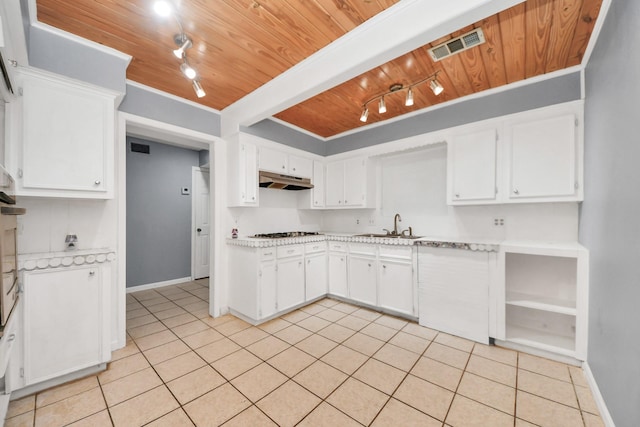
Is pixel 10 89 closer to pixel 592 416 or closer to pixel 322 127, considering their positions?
pixel 322 127

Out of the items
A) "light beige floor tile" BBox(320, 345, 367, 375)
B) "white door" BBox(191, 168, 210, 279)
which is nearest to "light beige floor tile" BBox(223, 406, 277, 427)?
"light beige floor tile" BBox(320, 345, 367, 375)

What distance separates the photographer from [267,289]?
307 cm

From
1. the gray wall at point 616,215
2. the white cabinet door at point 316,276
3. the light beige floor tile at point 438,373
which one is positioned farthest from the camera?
A: the white cabinet door at point 316,276

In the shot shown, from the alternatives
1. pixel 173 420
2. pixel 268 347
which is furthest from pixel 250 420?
pixel 268 347

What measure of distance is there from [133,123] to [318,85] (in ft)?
6.55

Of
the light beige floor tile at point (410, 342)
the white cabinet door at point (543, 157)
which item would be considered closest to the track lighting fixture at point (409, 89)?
the white cabinet door at point (543, 157)

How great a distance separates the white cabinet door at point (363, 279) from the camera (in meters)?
3.39

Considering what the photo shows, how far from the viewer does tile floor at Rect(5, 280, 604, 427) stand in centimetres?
163

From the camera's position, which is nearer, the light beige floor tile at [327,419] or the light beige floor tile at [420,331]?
the light beige floor tile at [327,419]

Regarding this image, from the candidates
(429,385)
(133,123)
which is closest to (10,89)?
(133,123)

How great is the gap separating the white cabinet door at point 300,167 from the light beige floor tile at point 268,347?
2.33m

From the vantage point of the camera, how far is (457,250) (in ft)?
8.86

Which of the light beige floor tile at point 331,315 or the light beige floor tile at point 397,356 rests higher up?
the light beige floor tile at point 397,356

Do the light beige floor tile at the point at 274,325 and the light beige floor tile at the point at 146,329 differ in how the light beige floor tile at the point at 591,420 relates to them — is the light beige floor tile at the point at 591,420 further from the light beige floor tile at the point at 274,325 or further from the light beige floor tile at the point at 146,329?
the light beige floor tile at the point at 146,329
